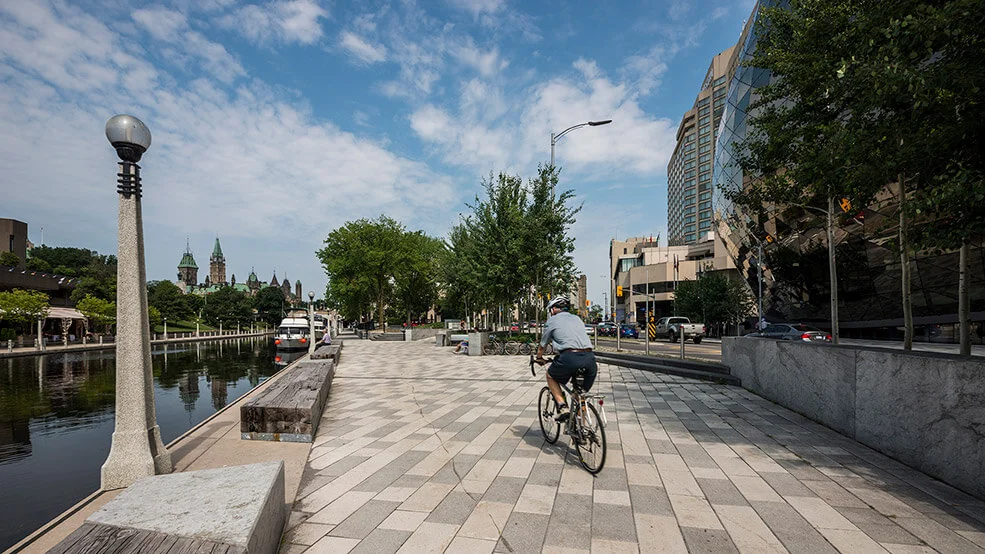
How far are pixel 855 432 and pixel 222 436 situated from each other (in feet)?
28.4

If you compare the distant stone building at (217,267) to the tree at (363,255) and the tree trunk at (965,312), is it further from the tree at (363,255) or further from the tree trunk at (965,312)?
the tree trunk at (965,312)

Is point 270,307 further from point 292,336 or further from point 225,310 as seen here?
point 292,336

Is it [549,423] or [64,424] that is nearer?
[549,423]

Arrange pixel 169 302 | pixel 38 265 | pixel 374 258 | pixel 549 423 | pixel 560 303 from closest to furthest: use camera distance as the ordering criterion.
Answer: pixel 560 303 < pixel 549 423 < pixel 374 258 < pixel 38 265 < pixel 169 302

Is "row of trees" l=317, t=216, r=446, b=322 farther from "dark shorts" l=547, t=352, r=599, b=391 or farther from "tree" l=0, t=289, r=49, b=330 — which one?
"dark shorts" l=547, t=352, r=599, b=391

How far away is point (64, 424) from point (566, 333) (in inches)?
470

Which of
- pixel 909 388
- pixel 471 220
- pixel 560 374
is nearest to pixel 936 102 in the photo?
pixel 909 388

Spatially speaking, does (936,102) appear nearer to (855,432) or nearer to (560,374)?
(855,432)

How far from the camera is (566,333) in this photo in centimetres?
523

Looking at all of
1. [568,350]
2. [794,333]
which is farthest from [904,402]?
[794,333]

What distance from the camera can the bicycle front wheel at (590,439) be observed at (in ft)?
16.0

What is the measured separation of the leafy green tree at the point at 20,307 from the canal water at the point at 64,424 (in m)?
28.9

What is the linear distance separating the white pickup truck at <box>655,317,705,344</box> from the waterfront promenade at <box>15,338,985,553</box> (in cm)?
2594

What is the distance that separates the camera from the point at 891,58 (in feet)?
15.5
